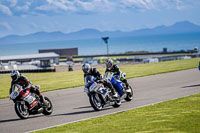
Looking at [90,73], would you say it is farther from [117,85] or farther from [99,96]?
[117,85]

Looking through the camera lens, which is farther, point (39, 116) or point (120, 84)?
point (120, 84)

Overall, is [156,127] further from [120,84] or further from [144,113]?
[120,84]

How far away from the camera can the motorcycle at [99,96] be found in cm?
1405

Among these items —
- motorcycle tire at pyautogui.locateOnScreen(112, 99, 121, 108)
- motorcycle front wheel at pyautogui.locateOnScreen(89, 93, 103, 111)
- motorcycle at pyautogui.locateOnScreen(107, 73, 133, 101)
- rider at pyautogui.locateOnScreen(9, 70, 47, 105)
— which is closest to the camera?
rider at pyautogui.locateOnScreen(9, 70, 47, 105)

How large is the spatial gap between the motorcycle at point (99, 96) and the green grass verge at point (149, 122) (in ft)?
4.40

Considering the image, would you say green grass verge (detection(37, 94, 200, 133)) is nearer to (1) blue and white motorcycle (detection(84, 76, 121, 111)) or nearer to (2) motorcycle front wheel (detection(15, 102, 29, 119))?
(1) blue and white motorcycle (detection(84, 76, 121, 111))

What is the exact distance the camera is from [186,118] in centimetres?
1071

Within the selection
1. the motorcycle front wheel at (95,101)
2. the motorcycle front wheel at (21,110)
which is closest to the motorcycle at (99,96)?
the motorcycle front wheel at (95,101)

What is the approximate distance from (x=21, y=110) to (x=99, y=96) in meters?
2.84

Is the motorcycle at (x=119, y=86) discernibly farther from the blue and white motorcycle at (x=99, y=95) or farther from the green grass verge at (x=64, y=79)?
the green grass verge at (x=64, y=79)

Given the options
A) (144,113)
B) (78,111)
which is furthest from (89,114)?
(144,113)

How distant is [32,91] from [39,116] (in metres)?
1.03

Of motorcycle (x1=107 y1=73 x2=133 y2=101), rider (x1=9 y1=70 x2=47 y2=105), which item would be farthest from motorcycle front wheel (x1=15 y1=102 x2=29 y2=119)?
motorcycle (x1=107 y1=73 x2=133 y2=101)

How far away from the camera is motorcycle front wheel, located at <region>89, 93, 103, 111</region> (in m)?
14.2
